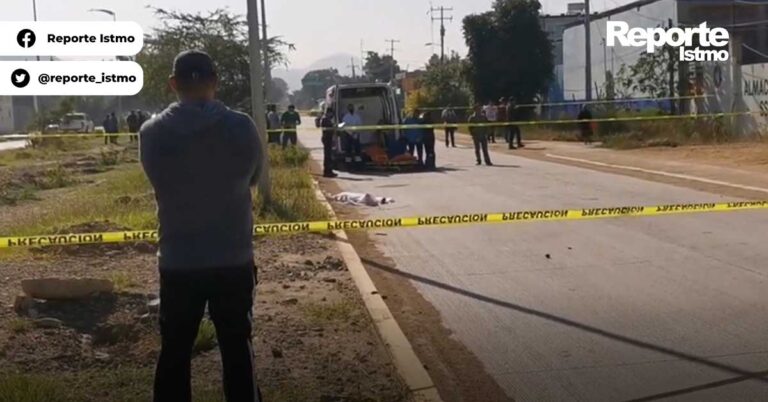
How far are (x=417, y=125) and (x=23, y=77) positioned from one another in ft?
39.3

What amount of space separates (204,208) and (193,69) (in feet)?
2.02

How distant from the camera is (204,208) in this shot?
15.9ft

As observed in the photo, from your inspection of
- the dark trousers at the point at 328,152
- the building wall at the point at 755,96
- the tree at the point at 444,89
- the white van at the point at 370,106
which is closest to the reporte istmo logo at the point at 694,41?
the building wall at the point at 755,96

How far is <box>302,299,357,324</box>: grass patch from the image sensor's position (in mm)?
8266

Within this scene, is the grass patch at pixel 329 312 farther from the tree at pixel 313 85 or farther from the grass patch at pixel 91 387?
the tree at pixel 313 85

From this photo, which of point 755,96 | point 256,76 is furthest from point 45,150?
point 256,76

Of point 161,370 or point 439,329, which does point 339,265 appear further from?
point 161,370

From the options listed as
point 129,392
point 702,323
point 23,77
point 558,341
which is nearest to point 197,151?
point 129,392

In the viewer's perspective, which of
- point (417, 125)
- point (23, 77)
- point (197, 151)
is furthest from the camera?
point (417, 125)

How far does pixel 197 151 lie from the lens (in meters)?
4.80

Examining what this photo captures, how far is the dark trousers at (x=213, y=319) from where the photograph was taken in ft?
16.0

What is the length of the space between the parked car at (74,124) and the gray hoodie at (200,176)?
142ft

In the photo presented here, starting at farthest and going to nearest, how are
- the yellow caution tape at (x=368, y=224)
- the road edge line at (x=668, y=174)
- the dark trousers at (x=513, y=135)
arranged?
the dark trousers at (x=513, y=135) < the road edge line at (x=668, y=174) < the yellow caution tape at (x=368, y=224)

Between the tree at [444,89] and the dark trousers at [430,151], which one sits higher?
the tree at [444,89]
